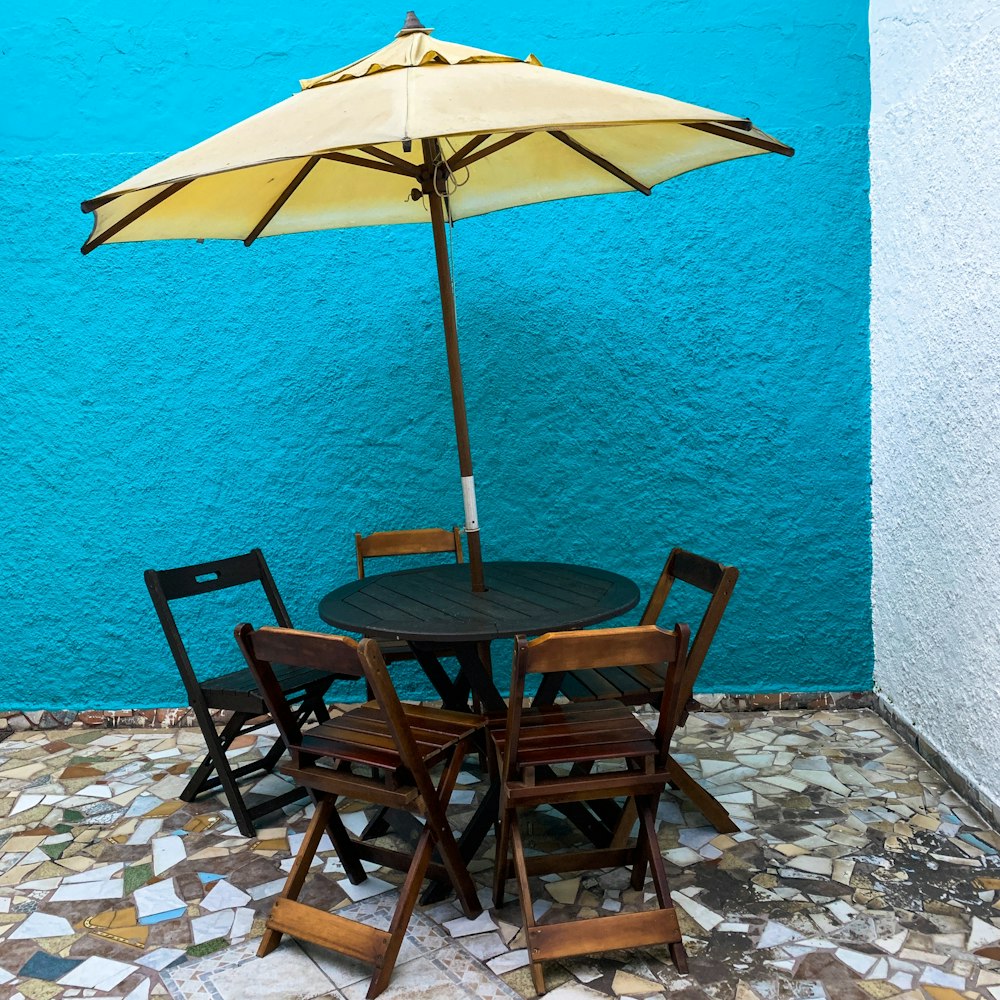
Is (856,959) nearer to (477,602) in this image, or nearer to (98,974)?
(477,602)

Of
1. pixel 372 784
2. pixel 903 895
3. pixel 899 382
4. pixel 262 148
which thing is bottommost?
pixel 903 895

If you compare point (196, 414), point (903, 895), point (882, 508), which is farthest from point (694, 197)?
point (903, 895)

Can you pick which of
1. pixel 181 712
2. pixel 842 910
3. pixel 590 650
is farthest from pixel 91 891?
pixel 842 910

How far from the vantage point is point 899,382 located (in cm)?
446

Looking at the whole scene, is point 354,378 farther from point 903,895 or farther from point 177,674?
point 903,895

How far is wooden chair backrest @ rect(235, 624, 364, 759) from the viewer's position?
2672 mm

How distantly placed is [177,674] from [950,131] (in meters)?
4.23

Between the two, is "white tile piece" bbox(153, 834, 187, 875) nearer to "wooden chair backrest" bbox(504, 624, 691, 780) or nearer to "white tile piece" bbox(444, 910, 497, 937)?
"white tile piece" bbox(444, 910, 497, 937)

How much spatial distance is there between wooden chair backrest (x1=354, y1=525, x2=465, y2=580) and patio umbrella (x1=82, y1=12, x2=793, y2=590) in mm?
892

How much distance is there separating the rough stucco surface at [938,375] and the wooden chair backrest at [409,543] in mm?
2002

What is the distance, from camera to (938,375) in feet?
13.3

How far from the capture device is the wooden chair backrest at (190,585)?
12.7ft

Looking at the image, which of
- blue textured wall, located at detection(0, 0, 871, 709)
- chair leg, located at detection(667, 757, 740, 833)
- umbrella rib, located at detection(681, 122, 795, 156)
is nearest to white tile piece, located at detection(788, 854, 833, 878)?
chair leg, located at detection(667, 757, 740, 833)

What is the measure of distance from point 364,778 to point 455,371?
1433 mm
